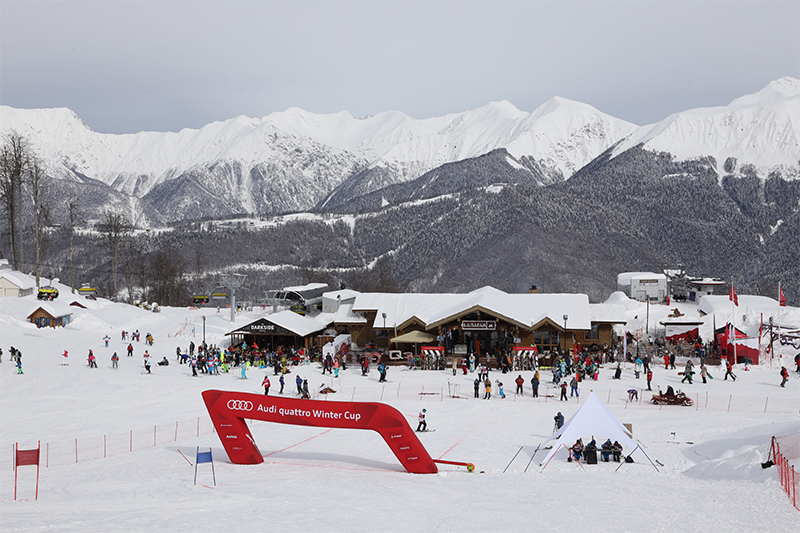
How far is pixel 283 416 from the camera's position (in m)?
19.3

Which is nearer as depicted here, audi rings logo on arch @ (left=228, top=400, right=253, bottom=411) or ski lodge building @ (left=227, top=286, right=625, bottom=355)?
audi rings logo on arch @ (left=228, top=400, right=253, bottom=411)

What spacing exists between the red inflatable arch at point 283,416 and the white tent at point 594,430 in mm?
4525

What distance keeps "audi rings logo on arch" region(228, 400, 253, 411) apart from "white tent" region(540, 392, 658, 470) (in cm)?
908

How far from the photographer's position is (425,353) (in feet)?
128

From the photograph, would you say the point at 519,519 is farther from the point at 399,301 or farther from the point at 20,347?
the point at 20,347

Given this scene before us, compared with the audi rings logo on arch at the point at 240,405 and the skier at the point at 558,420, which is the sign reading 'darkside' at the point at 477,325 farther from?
the audi rings logo on arch at the point at 240,405

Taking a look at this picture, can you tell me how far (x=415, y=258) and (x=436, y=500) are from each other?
5550 inches

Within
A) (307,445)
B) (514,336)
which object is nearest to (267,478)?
(307,445)

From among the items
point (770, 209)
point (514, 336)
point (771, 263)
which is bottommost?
point (514, 336)

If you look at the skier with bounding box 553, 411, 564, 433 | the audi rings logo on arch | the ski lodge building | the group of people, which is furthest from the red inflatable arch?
the ski lodge building

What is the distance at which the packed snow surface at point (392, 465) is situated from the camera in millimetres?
13555

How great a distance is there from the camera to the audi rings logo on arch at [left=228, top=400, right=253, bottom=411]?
63.7 ft

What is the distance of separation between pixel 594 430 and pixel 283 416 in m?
9.51

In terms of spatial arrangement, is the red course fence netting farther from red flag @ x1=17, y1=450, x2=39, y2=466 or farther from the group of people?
red flag @ x1=17, y1=450, x2=39, y2=466
